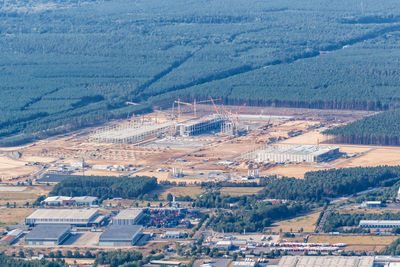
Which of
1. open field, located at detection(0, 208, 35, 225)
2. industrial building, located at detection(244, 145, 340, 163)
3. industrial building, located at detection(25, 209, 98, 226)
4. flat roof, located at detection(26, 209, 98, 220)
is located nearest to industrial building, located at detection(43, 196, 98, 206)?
open field, located at detection(0, 208, 35, 225)

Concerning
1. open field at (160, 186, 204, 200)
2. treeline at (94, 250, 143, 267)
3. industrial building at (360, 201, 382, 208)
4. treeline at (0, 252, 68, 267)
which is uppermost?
industrial building at (360, 201, 382, 208)

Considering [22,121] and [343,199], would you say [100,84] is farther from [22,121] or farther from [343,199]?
[343,199]

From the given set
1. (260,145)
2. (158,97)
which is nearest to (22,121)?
(158,97)

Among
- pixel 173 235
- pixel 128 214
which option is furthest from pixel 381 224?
pixel 128 214

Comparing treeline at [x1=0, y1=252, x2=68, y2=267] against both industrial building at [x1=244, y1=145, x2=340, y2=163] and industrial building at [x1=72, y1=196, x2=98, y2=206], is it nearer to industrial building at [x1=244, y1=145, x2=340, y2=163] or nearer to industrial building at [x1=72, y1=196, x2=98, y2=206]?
industrial building at [x1=72, y1=196, x2=98, y2=206]

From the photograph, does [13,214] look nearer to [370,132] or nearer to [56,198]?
[56,198]
